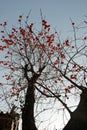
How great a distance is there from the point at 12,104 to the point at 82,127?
295 inches

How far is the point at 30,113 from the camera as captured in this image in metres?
9.48

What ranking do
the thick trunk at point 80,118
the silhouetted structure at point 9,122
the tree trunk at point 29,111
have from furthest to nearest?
the silhouetted structure at point 9,122, the tree trunk at point 29,111, the thick trunk at point 80,118

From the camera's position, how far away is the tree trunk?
9047mm

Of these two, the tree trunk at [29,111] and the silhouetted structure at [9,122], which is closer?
the tree trunk at [29,111]

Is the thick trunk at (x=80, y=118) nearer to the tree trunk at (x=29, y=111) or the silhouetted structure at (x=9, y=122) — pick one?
the tree trunk at (x=29, y=111)

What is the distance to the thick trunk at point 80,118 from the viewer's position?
528 cm

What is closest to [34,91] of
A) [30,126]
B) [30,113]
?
[30,113]

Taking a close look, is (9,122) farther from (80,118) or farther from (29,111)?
(80,118)

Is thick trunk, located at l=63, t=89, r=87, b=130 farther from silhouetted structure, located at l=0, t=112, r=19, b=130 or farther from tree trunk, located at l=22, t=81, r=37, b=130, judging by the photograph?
silhouetted structure, located at l=0, t=112, r=19, b=130

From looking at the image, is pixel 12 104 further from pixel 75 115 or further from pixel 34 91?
pixel 75 115

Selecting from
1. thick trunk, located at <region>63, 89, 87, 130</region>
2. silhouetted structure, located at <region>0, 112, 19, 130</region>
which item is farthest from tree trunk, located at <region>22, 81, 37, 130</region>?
silhouetted structure, located at <region>0, 112, 19, 130</region>

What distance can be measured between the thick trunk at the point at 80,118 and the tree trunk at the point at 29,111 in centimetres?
393

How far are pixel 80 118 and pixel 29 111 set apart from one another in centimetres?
459

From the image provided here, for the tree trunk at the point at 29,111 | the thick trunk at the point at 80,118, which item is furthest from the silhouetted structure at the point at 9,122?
the thick trunk at the point at 80,118
